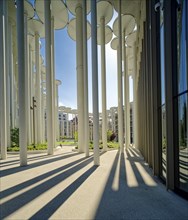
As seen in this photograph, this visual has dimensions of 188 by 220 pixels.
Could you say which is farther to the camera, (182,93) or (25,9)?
(25,9)

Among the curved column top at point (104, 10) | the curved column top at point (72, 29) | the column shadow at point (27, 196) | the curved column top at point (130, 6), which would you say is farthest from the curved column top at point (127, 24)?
the column shadow at point (27, 196)

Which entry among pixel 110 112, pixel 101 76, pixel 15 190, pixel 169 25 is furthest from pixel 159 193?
pixel 110 112

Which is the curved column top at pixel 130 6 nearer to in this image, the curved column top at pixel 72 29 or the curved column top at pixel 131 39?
the curved column top at pixel 131 39

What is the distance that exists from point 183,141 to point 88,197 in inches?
126

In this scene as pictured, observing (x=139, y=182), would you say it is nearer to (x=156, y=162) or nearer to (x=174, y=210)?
(x=156, y=162)

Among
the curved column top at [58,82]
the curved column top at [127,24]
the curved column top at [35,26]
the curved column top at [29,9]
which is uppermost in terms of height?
the curved column top at [29,9]

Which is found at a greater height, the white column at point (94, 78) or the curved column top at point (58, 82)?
the curved column top at point (58, 82)

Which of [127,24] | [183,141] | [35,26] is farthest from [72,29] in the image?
[183,141]

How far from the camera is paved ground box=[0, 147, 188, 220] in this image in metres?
4.57

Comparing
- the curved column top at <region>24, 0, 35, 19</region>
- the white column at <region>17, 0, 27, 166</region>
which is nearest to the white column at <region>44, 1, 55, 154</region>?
the white column at <region>17, 0, 27, 166</region>

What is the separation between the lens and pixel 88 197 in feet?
18.8

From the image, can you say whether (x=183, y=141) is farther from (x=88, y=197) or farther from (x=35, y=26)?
(x=35, y=26)

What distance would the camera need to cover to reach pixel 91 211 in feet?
15.5

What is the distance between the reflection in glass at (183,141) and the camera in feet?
17.7
